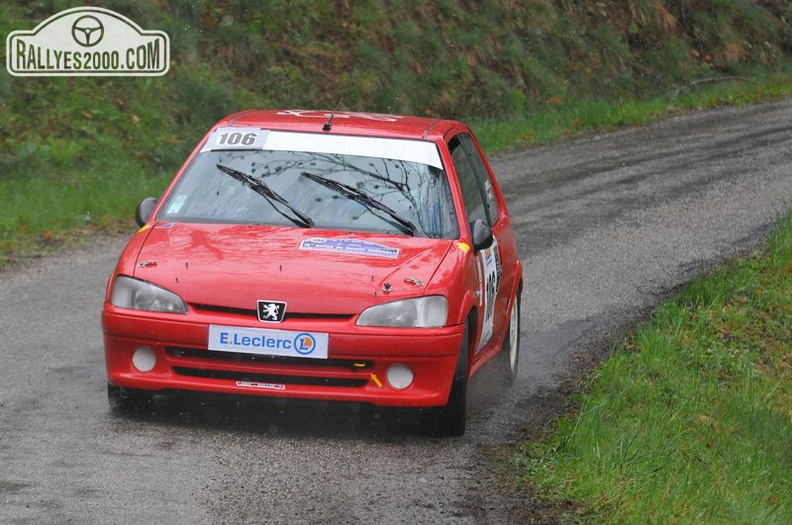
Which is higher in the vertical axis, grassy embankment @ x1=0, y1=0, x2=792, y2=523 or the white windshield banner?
the white windshield banner

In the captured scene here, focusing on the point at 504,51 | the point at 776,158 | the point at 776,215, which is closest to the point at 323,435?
the point at 776,215

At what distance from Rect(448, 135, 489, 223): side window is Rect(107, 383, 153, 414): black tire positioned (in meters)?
2.09

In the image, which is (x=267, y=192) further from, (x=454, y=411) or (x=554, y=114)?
(x=554, y=114)

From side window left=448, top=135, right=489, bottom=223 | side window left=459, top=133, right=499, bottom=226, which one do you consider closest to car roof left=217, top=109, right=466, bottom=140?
side window left=448, top=135, right=489, bottom=223

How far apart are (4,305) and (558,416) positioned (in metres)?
4.40

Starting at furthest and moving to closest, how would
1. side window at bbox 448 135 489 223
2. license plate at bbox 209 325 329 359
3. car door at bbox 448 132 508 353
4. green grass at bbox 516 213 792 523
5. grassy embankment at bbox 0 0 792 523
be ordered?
1. side window at bbox 448 135 489 223
2. car door at bbox 448 132 508 353
3. grassy embankment at bbox 0 0 792 523
4. license plate at bbox 209 325 329 359
5. green grass at bbox 516 213 792 523

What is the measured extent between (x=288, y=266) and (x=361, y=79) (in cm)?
1378

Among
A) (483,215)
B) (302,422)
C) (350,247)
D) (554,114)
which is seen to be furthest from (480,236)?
(554,114)

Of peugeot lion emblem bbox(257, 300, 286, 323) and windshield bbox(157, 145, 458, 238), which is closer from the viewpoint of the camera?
peugeot lion emblem bbox(257, 300, 286, 323)

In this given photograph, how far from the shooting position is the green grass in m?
6.38

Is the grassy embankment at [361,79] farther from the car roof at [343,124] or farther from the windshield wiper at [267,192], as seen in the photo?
the windshield wiper at [267,192]

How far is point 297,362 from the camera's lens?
22.6 feet

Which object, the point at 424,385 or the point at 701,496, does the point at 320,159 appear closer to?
the point at 424,385

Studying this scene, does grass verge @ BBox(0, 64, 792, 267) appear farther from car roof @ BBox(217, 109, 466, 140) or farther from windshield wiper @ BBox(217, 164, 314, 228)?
windshield wiper @ BBox(217, 164, 314, 228)
